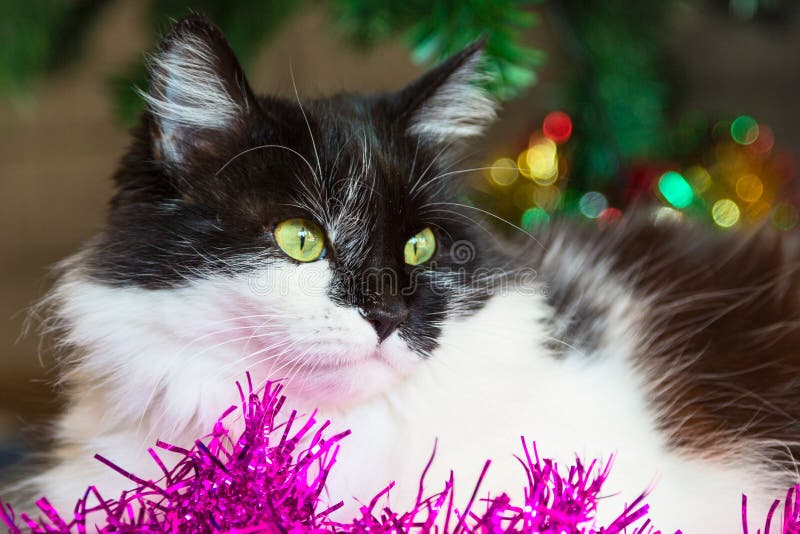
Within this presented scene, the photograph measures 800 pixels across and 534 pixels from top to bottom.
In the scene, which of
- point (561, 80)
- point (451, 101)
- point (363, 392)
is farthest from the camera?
point (561, 80)

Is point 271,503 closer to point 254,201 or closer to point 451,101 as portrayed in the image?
point 254,201

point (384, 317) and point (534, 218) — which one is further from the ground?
point (534, 218)

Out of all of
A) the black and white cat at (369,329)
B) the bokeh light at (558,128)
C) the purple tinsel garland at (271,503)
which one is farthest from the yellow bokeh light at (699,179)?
the purple tinsel garland at (271,503)

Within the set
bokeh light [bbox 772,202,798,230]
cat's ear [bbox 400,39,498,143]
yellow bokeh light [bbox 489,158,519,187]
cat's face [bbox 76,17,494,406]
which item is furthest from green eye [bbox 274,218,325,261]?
bokeh light [bbox 772,202,798,230]

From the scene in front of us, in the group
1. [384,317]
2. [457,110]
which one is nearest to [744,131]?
[457,110]

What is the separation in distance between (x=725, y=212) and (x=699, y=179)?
8 centimetres

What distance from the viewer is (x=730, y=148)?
1363 millimetres

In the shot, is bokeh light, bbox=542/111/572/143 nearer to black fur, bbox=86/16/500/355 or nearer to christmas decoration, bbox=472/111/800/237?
christmas decoration, bbox=472/111/800/237

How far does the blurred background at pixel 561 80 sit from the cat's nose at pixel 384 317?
1.08 feet

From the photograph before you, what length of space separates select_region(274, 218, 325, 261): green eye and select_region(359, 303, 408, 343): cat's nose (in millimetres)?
85

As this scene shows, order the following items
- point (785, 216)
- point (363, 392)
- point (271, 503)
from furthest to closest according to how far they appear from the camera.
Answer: point (785, 216) → point (363, 392) → point (271, 503)

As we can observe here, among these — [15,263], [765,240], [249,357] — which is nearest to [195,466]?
[249,357]

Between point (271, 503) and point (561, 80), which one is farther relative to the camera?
point (561, 80)

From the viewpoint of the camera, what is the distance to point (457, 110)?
3.04ft
